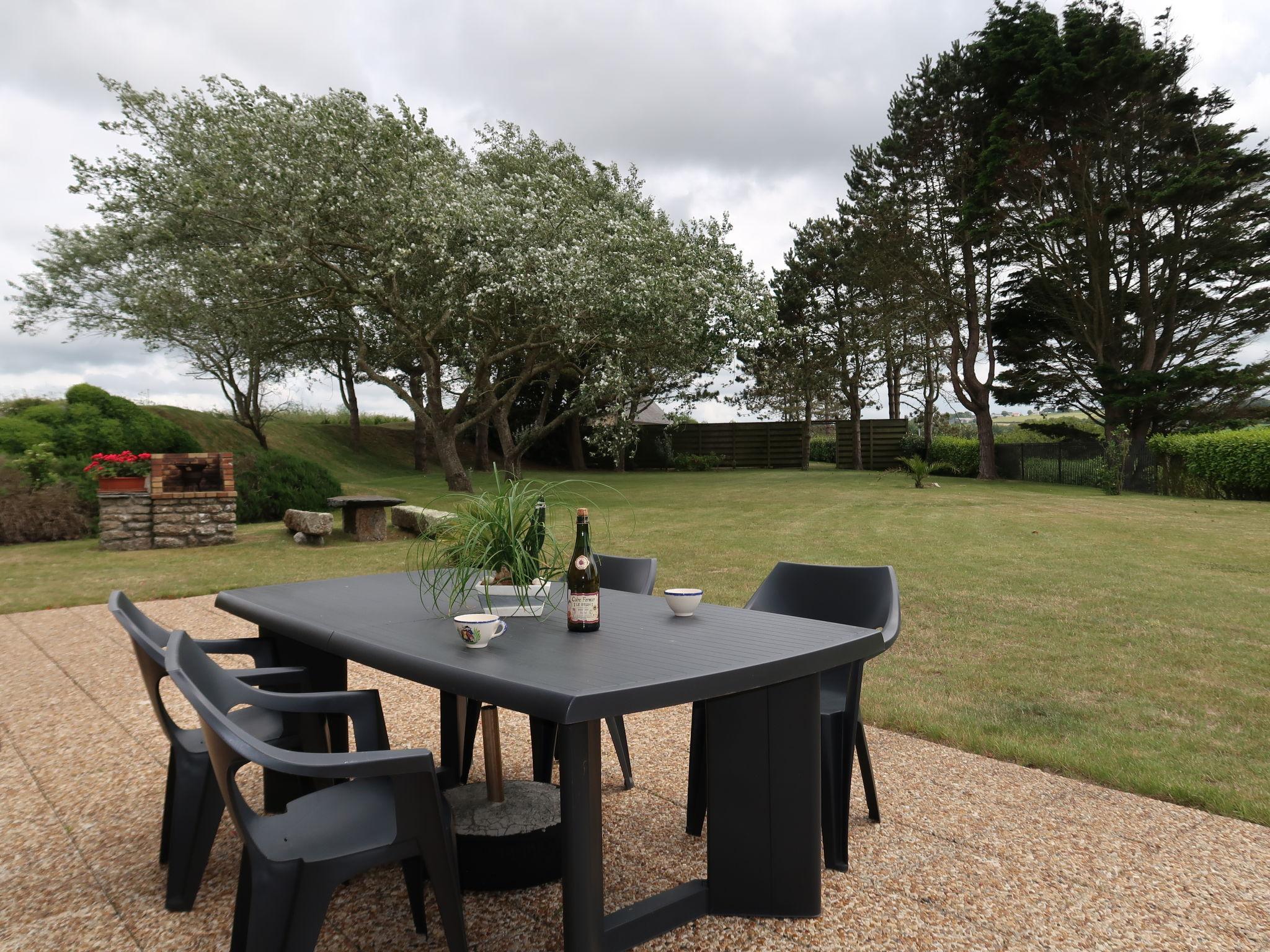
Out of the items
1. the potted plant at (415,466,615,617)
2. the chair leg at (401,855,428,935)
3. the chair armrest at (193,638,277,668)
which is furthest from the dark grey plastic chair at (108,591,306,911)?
the potted plant at (415,466,615,617)

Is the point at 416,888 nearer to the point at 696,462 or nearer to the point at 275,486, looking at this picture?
the point at 275,486

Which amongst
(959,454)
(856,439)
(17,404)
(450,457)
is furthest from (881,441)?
(17,404)

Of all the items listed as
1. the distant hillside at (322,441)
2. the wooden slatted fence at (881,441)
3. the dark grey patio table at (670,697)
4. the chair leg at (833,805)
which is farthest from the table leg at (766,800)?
the wooden slatted fence at (881,441)

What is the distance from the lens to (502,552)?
2088 mm

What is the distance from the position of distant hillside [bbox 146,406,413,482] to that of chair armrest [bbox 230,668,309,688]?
16.3 meters

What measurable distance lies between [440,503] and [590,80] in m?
6.25

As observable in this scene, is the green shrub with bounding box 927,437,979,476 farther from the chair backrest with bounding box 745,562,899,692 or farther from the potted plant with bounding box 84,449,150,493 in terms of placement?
the chair backrest with bounding box 745,562,899,692

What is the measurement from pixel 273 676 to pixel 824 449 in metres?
24.8

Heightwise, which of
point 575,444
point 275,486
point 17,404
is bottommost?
point 275,486

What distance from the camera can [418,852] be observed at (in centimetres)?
152

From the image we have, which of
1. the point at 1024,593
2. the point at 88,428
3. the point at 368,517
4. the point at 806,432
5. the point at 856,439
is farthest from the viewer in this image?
the point at 806,432

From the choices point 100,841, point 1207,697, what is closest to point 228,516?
point 100,841

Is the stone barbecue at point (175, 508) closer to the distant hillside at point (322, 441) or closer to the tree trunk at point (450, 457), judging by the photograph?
the tree trunk at point (450, 457)

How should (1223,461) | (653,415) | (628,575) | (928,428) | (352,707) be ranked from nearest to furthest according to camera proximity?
1. (352,707)
2. (628,575)
3. (1223,461)
4. (928,428)
5. (653,415)
